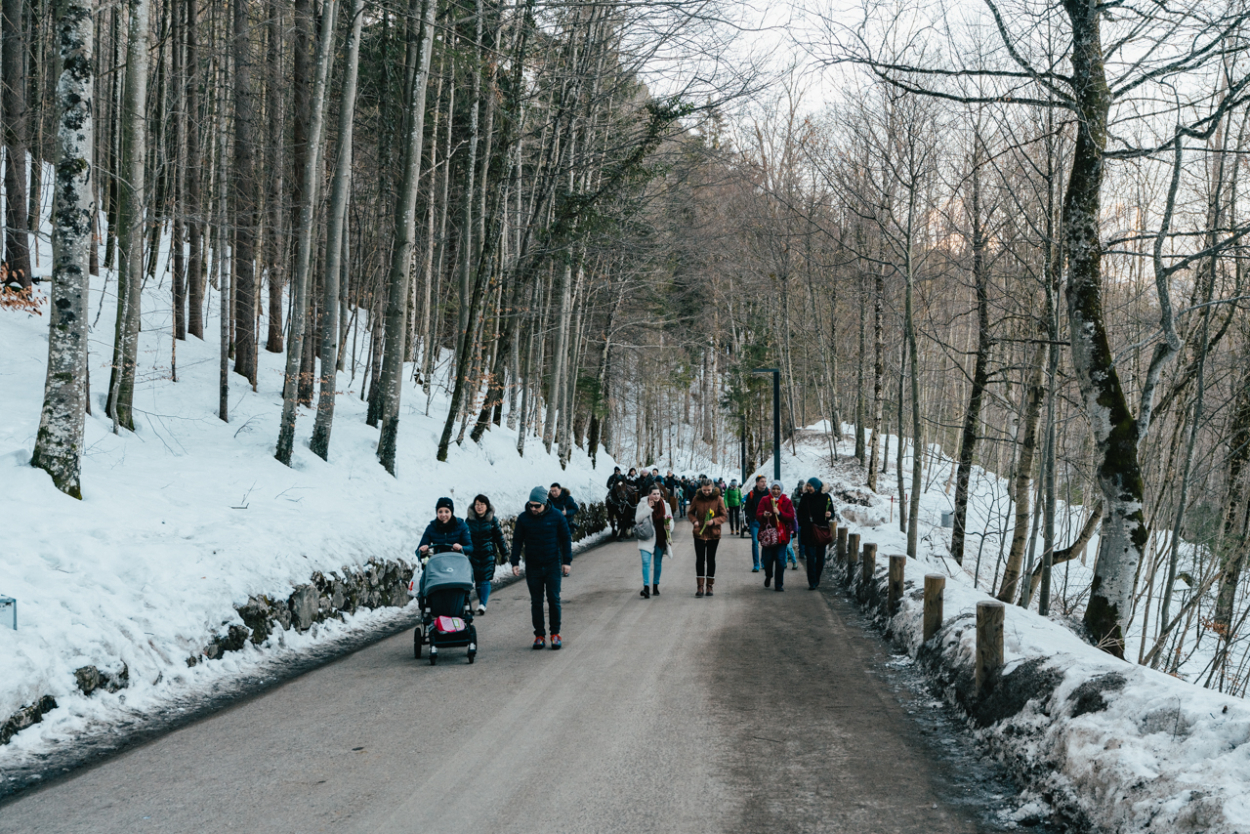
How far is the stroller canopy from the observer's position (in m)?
8.73

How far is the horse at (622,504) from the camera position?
25.3 meters

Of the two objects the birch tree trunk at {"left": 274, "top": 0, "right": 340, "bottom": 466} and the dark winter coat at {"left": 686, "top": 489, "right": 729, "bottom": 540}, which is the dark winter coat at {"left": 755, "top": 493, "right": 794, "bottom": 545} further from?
the birch tree trunk at {"left": 274, "top": 0, "right": 340, "bottom": 466}

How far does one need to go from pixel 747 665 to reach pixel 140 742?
207 inches

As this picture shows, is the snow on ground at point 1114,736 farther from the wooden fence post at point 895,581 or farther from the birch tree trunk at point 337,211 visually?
the birch tree trunk at point 337,211

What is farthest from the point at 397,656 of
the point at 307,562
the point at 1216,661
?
the point at 1216,661

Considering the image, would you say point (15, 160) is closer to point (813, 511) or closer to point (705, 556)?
point (705, 556)

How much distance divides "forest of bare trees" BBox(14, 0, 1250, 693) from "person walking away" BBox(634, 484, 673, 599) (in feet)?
17.6

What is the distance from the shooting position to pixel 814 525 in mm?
14438

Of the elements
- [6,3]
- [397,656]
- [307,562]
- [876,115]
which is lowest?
[397,656]

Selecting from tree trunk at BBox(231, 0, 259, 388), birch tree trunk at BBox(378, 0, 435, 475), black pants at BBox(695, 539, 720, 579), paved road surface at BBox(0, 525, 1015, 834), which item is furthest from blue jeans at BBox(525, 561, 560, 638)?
tree trunk at BBox(231, 0, 259, 388)

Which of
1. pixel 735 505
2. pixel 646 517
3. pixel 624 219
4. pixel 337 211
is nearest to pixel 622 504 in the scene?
pixel 735 505

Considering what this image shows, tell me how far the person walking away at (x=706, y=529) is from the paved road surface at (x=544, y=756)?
4.38m

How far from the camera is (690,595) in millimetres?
13766

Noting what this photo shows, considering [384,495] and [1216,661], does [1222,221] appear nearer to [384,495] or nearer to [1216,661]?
[1216,661]
